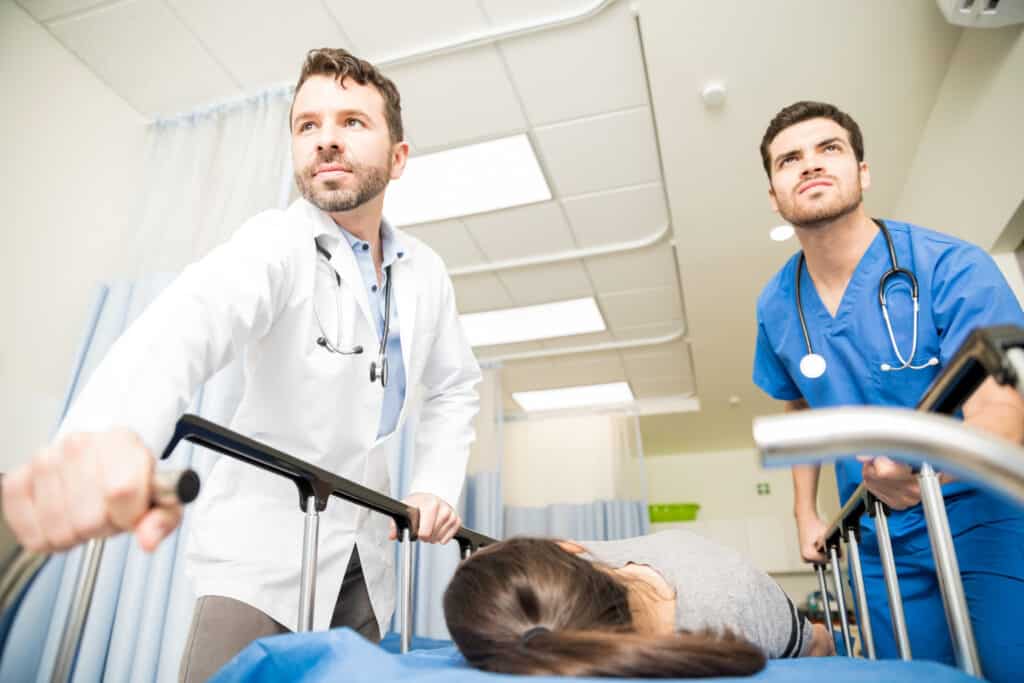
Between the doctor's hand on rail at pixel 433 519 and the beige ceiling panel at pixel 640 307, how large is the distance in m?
2.69

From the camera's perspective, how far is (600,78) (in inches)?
90.6

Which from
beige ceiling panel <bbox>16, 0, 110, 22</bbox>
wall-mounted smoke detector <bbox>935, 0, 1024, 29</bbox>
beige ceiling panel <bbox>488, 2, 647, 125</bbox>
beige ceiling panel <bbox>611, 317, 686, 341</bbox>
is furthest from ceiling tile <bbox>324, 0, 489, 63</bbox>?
beige ceiling panel <bbox>611, 317, 686, 341</bbox>

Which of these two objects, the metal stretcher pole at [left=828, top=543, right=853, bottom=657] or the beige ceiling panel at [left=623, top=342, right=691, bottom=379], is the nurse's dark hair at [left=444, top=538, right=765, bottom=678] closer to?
the metal stretcher pole at [left=828, top=543, right=853, bottom=657]

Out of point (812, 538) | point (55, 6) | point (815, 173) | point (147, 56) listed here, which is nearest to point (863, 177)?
point (815, 173)

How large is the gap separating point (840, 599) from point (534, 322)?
2948 millimetres

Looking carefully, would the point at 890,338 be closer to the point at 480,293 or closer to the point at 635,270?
the point at 635,270

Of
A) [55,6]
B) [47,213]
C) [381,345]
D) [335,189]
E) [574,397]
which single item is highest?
[55,6]

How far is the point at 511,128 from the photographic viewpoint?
8.28 ft

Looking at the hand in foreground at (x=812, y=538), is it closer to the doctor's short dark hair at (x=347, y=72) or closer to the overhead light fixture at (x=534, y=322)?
the doctor's short dark hair at (x=347, y=72)

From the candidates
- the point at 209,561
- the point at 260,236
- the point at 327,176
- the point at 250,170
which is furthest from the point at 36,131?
the point at 209,561

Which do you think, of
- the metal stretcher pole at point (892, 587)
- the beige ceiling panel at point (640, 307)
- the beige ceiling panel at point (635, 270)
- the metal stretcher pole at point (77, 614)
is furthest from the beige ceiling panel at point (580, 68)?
the metal stretcher pole at point (77, 614)

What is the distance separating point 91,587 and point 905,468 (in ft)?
3.08

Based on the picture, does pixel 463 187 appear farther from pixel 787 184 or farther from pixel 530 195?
pixel 787 184

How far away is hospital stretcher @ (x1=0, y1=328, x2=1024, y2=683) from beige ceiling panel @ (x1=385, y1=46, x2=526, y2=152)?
161 cm
